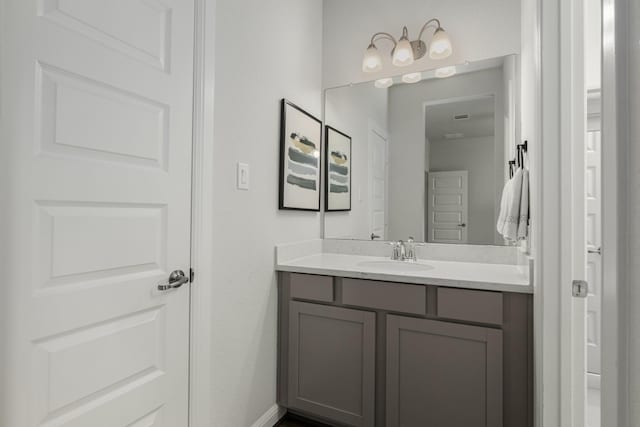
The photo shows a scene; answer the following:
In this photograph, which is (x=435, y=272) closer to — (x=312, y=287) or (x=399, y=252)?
(x=399, y=252)

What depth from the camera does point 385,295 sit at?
5.48 ft

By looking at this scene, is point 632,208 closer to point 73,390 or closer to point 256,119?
point 73,390

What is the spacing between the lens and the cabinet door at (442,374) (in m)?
1.46

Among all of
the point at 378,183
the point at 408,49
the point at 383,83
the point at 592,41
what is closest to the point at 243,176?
the point at 378,183

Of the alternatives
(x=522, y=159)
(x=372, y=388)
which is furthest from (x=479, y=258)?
(x=372, y=388)

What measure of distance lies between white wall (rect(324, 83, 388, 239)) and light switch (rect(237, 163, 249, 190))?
2.87ft

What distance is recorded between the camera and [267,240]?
186 cm

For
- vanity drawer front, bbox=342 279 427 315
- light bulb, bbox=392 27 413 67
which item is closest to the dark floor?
vanity drawer front, bbox=342 279 427 315

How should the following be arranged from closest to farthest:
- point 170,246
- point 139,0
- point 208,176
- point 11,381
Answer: point 11,381 → point 139,0 → point 170,246 → point 208,176

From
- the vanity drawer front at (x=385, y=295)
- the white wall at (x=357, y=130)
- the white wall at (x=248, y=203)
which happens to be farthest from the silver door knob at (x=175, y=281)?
the white wall at (x=357, y=130)

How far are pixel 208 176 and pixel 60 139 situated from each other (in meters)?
0.54

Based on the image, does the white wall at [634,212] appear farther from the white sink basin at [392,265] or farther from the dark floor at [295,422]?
the dark floor at [295,422]

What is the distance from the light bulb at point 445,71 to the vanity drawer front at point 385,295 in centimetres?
135

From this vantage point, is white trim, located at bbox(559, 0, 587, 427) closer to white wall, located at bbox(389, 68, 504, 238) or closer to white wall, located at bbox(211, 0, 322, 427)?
white wall, located at bbox(389, 68, 504, 238)
